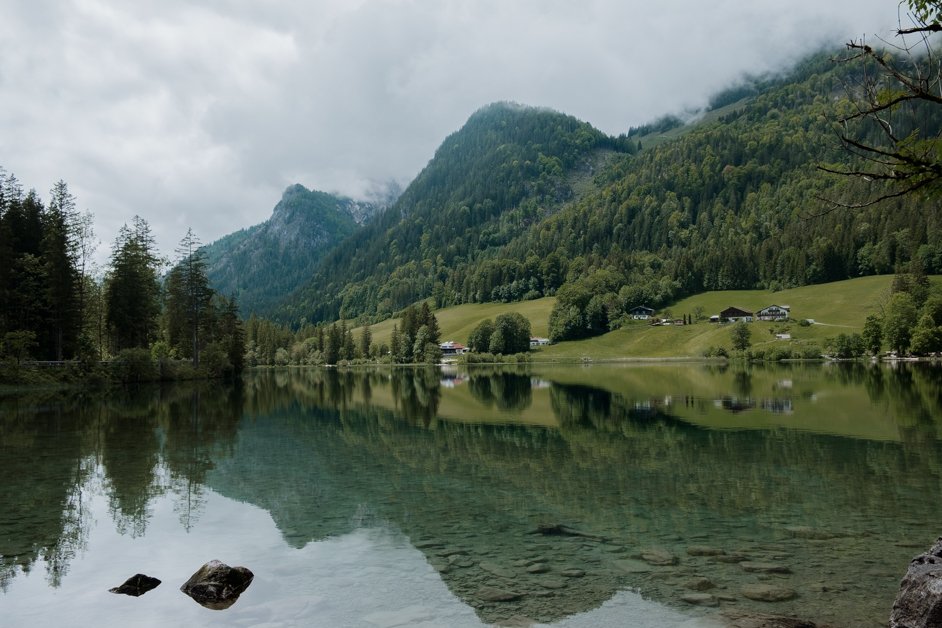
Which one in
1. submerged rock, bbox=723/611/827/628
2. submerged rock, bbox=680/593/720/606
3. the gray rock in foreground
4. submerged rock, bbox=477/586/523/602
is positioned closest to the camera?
the gray rock in foreground

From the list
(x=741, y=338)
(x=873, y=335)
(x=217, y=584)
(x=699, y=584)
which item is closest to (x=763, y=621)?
(x=699, y=584)

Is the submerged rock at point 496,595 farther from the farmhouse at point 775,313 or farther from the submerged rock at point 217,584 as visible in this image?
the farmhouse at point 775,313

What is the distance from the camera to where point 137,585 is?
47.5 ft

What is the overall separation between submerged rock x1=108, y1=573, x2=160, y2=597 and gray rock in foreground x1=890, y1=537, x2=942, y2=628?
15.3 meters

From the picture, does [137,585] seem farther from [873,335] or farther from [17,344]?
[873,335]

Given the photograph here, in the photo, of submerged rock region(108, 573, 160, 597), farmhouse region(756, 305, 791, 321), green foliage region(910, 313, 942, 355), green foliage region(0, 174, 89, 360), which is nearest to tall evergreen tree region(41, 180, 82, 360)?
green foliage region(0, 174, 89, 360)

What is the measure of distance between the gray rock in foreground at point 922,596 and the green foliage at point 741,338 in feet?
578

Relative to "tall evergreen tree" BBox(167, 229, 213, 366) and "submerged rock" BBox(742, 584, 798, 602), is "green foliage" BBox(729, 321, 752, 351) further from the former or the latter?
"submerged rock" BBox(742, 584, 798, 602)

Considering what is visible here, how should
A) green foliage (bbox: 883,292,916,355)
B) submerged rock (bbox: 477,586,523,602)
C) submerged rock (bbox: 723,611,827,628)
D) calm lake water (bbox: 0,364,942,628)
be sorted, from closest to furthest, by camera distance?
1. submerged rock (bbox: 723,611,827,628)
2. calm lake water (bbox: 0,364,942,628)
3. submerged rock (bbox: 477,586,523,602)
4. green foliage (bbox: 883,292,916,355)

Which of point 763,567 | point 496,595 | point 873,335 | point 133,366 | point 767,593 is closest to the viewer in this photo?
point 767,593

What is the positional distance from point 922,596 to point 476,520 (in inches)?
470

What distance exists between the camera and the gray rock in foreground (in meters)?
9.89

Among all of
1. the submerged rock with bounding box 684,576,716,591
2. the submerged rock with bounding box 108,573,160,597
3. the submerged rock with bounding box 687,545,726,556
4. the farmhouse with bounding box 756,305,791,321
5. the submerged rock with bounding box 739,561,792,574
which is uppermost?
the farmhouse with bounding box 756,305,791,321

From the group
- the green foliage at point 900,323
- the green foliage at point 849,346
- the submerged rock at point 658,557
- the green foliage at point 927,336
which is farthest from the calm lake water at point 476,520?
the green foliage at point 849,346
